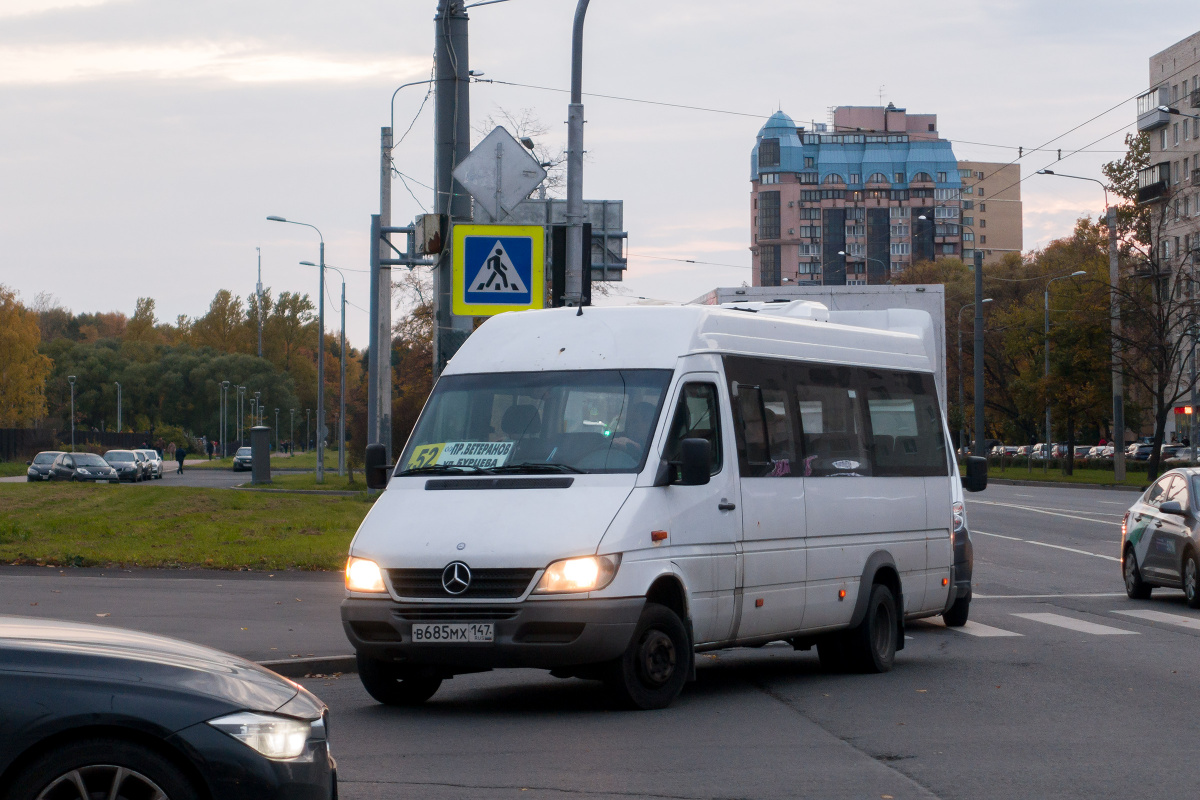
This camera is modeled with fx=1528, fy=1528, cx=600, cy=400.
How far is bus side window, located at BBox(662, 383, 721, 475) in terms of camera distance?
925 centimetres

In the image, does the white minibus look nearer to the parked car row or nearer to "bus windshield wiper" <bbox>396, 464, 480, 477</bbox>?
"bus windshield wiper" <bbox>396, 464, 480, 477</bbox>

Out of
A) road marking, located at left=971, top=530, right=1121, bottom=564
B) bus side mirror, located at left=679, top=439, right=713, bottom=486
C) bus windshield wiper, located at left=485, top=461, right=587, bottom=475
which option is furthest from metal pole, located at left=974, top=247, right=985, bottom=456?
bus windshield wiper, located at left=485, top=461, right=587, bottom=475

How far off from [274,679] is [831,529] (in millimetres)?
6050

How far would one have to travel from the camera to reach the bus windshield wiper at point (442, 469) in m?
9.18

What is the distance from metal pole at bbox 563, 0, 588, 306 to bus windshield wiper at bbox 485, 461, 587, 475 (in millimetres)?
4792

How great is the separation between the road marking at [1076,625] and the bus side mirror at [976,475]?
1.68m

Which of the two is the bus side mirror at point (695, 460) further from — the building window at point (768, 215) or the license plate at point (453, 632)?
the building window at point (768, 215)

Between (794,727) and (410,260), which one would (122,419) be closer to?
(410,260)

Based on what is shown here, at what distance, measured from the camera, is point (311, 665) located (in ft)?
35.1

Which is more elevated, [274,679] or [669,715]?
[274,679]

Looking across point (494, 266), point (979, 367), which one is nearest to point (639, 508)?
point (494, 266)

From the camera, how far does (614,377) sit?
9.49 meters

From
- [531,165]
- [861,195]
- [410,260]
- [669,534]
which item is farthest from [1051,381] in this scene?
[861,195]

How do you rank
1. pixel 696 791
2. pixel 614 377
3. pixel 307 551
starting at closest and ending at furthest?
pixel 696 791
pixel 614 377
pixel 307 551
